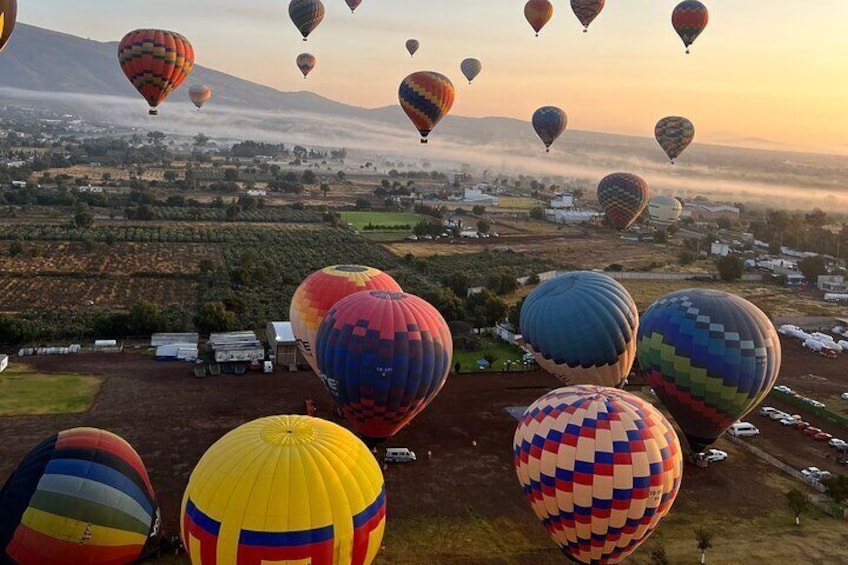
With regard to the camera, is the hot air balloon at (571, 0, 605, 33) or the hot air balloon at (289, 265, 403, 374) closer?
the hot air balloon at (289, 265, 403, 374)

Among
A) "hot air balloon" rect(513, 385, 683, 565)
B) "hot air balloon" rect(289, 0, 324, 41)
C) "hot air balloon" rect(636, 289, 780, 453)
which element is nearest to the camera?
"hot air balloon" rect(513, 385, 683, 565)

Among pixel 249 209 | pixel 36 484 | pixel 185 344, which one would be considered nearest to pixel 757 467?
pixel 36 484

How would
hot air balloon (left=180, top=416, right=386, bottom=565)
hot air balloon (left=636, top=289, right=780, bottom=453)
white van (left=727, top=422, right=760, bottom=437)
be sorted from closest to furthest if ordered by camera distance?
1. hot air balloon (left=180, top=416, right=386, bottom=565)
2. hot air balloon (left=636, top=289, right=780, bottom=453)
3. white van (left=727, top=422, right=760, bottom=437)

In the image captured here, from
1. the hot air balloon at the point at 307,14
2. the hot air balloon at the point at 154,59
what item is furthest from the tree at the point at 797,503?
the hot air balloon at the point at 307,14

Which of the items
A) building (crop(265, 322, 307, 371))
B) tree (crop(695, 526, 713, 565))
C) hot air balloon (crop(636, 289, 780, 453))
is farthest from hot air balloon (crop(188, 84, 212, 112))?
tree (crop(695, 526, 713, 565))

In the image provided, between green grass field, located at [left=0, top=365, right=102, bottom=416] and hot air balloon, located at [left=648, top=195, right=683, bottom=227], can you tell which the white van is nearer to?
green grass field, located at [left=0, top=365, right=102, bottom=416]

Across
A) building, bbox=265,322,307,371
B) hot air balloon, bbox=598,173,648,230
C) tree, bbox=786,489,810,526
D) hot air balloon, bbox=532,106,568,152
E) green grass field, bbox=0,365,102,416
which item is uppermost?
hot air balloon, bbox=532,106,568,152

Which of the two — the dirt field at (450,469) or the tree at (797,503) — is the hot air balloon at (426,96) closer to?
the dirt field at (450,469)
